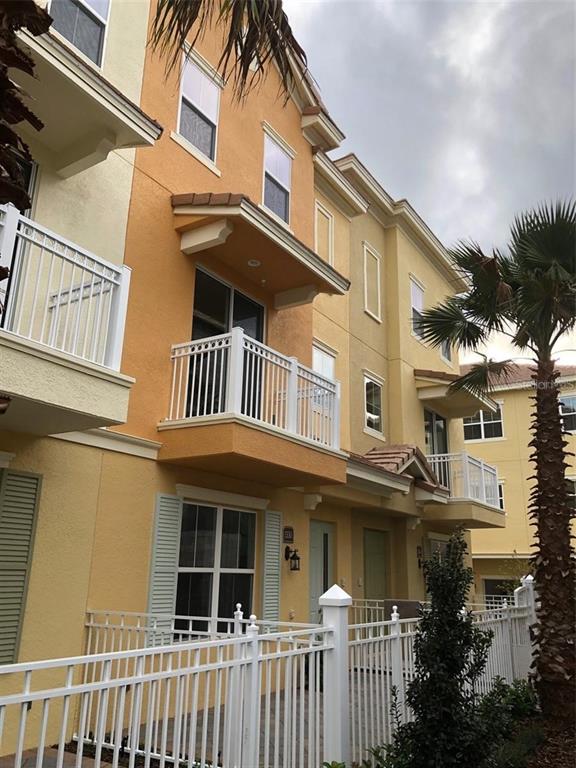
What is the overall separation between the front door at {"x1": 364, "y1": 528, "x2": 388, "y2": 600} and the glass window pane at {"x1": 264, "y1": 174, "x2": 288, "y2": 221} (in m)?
7.33

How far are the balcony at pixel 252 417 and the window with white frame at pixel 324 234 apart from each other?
16.4ft

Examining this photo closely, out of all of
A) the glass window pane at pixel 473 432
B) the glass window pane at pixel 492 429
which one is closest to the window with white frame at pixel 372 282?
the glass window pane at pixel 492 429

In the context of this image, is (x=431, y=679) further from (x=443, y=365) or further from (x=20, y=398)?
(x=443, y=365)

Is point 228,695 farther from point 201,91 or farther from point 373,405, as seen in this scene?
point 373,405

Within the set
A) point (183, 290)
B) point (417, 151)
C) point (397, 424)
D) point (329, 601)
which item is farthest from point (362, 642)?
point (397, 424)

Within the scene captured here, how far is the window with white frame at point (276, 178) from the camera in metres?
12.1

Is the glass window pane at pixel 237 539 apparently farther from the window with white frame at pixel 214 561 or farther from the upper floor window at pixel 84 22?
the upper floor window at pixel 84 22

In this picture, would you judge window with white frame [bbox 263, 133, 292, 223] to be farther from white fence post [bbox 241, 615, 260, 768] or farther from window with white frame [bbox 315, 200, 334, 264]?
white fence post [bbox 241, 615, 260, 768]

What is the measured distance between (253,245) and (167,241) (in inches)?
53.4

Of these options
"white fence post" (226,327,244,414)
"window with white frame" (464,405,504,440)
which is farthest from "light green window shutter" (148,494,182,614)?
"window with white frame" (464,405,504,440)

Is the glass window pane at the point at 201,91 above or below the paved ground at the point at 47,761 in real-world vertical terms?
above

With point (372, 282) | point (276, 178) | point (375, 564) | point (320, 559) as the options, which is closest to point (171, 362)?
point (276, 178)

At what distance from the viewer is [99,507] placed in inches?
295

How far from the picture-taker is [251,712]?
4359 millimetres
